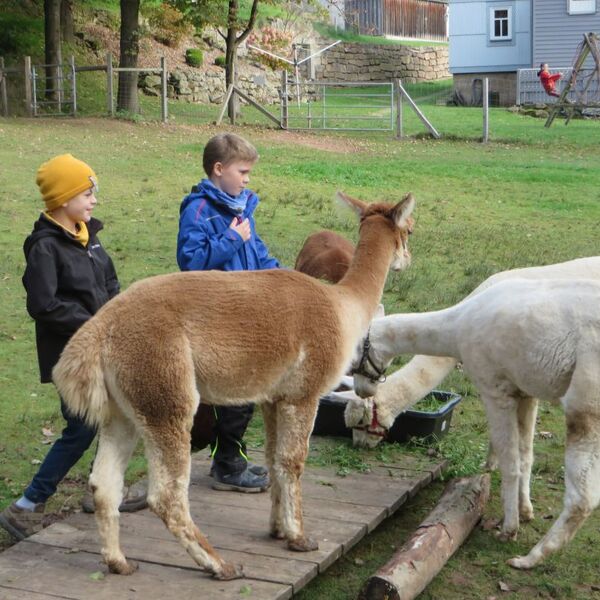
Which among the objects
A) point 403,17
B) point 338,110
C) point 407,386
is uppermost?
point 403,17

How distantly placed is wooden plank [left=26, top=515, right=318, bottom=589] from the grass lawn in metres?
0.41

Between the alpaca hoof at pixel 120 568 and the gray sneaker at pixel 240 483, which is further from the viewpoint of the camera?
the gray sneaker at pixel 240 483

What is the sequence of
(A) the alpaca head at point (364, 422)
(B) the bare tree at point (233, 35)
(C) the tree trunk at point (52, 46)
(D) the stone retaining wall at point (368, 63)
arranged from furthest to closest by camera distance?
1. (D) the stone retaining wall at point (368, 63)
2. (B) the bare tree at point (233, 35)
3. (C) the tree trunk at point (52, 46)
4. (A) the alpaca head at point (364, 422)

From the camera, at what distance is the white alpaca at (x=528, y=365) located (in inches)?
191

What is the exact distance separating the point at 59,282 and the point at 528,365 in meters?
2.36

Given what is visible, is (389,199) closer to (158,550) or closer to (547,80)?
(158,550)

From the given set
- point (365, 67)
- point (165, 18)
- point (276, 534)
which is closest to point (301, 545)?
point (276, 534)

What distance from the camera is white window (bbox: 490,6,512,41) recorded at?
1575 inches

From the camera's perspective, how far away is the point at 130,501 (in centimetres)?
518

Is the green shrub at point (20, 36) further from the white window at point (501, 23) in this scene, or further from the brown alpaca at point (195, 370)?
the brown alpaca at point (195, 370)

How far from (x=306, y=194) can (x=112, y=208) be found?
3.19 meters

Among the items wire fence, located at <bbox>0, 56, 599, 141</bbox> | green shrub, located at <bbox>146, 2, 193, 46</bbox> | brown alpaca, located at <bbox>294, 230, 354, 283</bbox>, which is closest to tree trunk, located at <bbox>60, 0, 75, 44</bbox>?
wire fence, located at <bbox>0, 56, 599, 141</bbox>

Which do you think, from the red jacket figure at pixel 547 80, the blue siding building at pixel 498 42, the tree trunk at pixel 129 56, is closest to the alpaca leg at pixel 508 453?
the tree trunk at pixel 129 56

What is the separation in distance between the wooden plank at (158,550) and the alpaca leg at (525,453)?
1.61 meters
